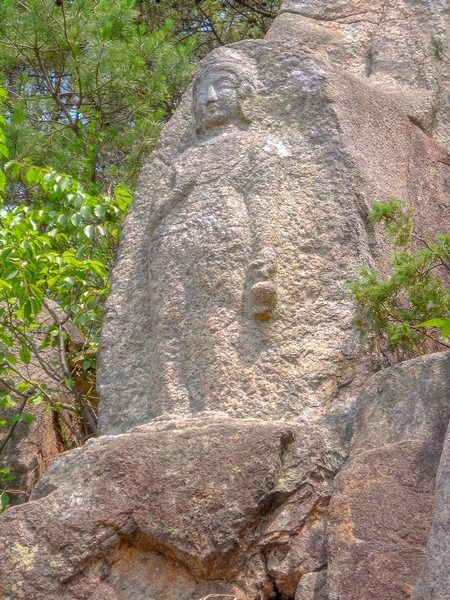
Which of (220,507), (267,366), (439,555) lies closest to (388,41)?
(267,366)

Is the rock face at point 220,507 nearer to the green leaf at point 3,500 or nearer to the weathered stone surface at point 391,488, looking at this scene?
the weathered stone surface at point 391,488

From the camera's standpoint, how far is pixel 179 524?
3775 mm

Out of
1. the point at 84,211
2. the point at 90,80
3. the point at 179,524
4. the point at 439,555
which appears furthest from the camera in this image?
the point at 90,80

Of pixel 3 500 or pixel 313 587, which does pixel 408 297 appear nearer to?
pixel 313 587

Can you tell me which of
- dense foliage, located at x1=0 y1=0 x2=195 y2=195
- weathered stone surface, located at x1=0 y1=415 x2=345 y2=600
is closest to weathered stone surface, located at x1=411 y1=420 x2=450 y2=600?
weathered stone surface, located at x1=0 y1=415 x2=345 y2=600

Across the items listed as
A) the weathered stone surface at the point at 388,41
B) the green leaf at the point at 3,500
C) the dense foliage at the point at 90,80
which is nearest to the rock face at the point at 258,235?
the weathered stone surface at the point at 388,41

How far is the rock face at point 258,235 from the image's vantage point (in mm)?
4648

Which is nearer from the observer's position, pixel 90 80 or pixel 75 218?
pixel 75 218

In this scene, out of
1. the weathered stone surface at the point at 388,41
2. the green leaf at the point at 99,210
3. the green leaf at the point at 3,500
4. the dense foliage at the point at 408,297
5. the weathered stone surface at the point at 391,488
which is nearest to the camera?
the weathered stone surface at the point at 391,488

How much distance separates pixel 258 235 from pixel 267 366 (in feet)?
2.04

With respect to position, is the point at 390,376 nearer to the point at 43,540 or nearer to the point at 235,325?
the point at 235,325

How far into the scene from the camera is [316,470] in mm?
3967

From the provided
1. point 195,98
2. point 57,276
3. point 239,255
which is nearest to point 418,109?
point 195,98

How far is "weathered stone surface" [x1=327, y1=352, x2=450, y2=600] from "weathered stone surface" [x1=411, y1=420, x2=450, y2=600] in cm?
3
